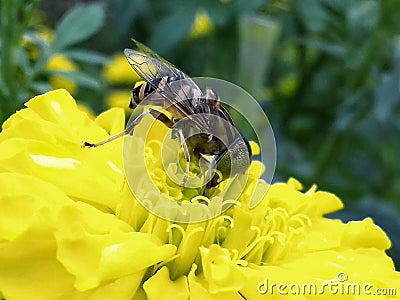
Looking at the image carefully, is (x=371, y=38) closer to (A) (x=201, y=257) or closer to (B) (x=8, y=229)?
(A) (x=201, y=257)

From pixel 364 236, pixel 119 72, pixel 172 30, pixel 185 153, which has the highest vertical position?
pixel 185 153

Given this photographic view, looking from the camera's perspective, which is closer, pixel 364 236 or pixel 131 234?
pixel 131 234

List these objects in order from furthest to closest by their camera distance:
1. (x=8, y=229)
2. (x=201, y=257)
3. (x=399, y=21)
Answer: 1. (x=399, y=21)
2. (x=201, y=257)
3. (x=8, y=229)

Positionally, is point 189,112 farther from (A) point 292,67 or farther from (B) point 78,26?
(A) point 292,67

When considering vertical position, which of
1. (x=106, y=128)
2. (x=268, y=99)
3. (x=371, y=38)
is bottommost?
(x=268, y=99)

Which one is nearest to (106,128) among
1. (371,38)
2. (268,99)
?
(371,38)

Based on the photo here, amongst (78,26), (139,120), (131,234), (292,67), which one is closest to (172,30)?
(78,26)

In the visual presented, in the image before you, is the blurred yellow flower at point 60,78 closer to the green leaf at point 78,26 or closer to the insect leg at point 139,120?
the green leaf at point 78,26
